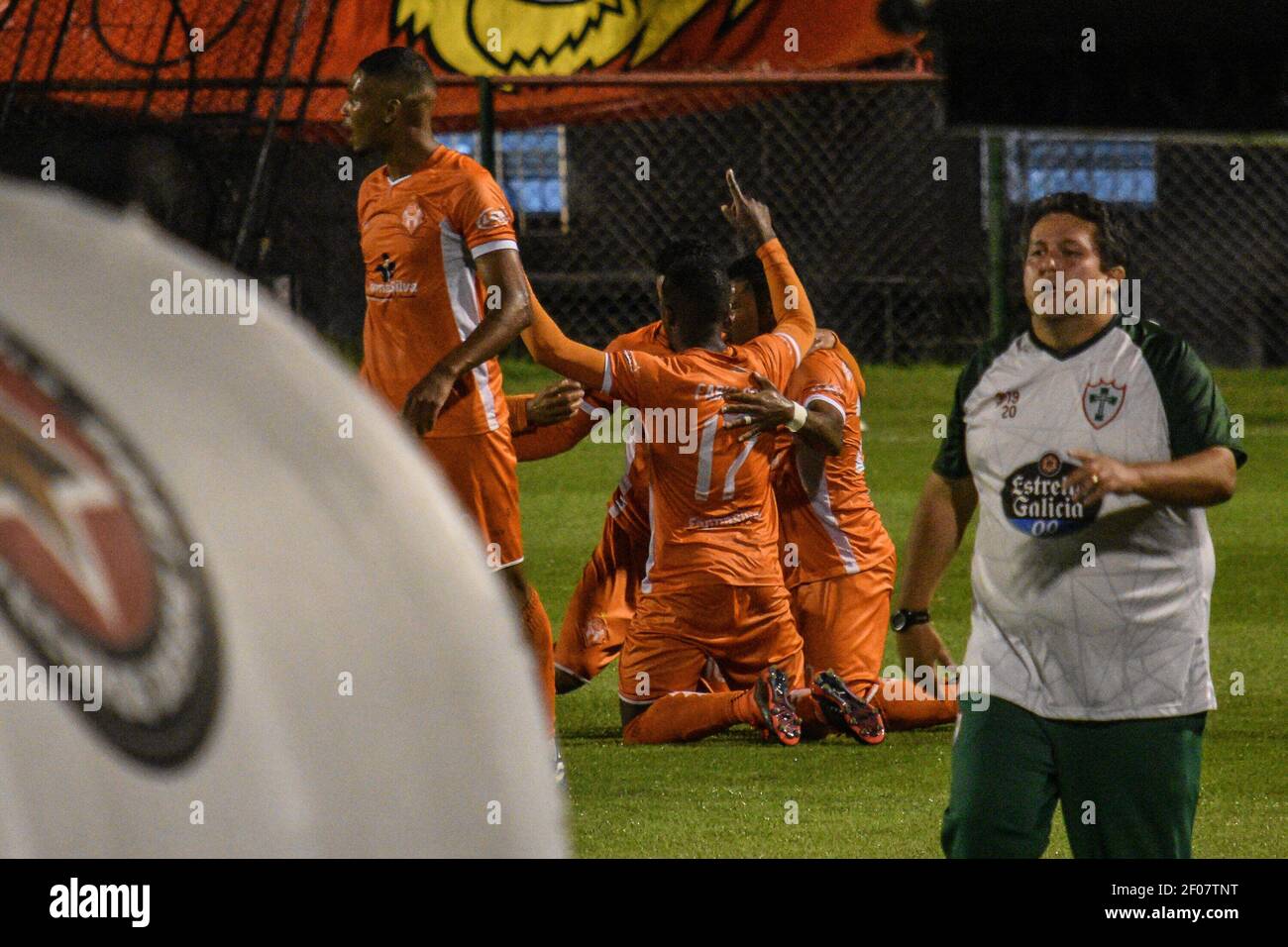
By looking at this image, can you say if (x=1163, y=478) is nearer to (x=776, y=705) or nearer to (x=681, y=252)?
(x=776, y=705)

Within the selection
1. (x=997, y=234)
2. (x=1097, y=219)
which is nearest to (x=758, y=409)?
(x=1097, y=219)

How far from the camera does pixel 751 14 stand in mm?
14492

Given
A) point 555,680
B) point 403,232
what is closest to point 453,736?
point 403,232

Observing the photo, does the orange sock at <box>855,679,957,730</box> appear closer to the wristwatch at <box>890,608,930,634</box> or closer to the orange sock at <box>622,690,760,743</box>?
the orange sock at <box>622,690,760,743</box>

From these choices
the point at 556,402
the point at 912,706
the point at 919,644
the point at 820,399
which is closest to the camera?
the point at 919,644

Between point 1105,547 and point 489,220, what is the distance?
98.1 inches

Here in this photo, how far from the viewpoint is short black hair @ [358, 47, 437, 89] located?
5773 millimetres

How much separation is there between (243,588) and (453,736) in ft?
0.42

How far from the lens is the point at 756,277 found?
7.17 meters

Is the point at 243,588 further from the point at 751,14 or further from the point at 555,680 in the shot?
the point at 751,14

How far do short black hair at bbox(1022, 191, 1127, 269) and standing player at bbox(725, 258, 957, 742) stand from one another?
287 centimetres

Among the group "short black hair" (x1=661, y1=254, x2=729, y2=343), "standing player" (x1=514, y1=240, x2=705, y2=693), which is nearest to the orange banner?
"standing player" (x1=514, y1=240, x2=705, y2=693)

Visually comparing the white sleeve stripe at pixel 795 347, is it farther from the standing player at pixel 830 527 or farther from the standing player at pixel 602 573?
the standing player at pixel 602 573

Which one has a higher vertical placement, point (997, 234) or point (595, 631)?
point (997, 234)
